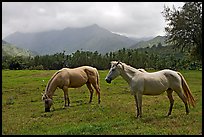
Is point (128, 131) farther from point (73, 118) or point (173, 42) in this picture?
point (173, 42)

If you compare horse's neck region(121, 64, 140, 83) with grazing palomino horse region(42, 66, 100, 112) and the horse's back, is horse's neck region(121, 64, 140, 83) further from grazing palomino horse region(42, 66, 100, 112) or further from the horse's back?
the horse's back

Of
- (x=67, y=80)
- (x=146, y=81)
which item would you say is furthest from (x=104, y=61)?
(x=146, y=81)

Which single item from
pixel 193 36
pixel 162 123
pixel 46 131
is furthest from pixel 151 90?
pixel 193 36

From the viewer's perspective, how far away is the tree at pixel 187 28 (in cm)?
3509

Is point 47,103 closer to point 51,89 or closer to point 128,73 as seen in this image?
point 51,89

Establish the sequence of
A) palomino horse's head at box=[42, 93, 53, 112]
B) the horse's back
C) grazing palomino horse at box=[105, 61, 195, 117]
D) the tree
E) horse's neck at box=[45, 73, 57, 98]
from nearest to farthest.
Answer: grazing palomino horse at box=[105, 61, 195, 117]
palomino horse's head at box=[42, 93, 53, 112]
horse's neck at box=[45, 73, 57, 98]
the horse's back
the tree

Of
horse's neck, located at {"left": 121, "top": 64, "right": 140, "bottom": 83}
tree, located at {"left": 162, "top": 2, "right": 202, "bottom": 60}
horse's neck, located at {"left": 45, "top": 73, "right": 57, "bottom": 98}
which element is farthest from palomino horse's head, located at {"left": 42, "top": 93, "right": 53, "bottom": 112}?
tree, located at {"left": 162, "top": 2, "right": 202, "bottom": 60}

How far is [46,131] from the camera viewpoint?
1006cm

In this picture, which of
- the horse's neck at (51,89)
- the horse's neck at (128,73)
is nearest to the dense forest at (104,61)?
the horse's neck at (51,89)

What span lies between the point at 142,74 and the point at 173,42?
27109 millimetres

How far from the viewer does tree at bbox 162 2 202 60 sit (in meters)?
35.1

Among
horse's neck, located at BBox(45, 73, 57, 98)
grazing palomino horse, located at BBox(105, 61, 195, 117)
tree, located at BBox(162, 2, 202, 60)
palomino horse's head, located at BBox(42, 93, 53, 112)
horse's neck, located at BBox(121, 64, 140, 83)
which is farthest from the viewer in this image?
tree, located at BBox(162, 2, 202, 60)

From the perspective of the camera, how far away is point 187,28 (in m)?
35.5

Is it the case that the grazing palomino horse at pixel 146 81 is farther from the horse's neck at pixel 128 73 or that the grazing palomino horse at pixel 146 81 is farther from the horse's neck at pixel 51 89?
the horse's neck at pixel 51 89
